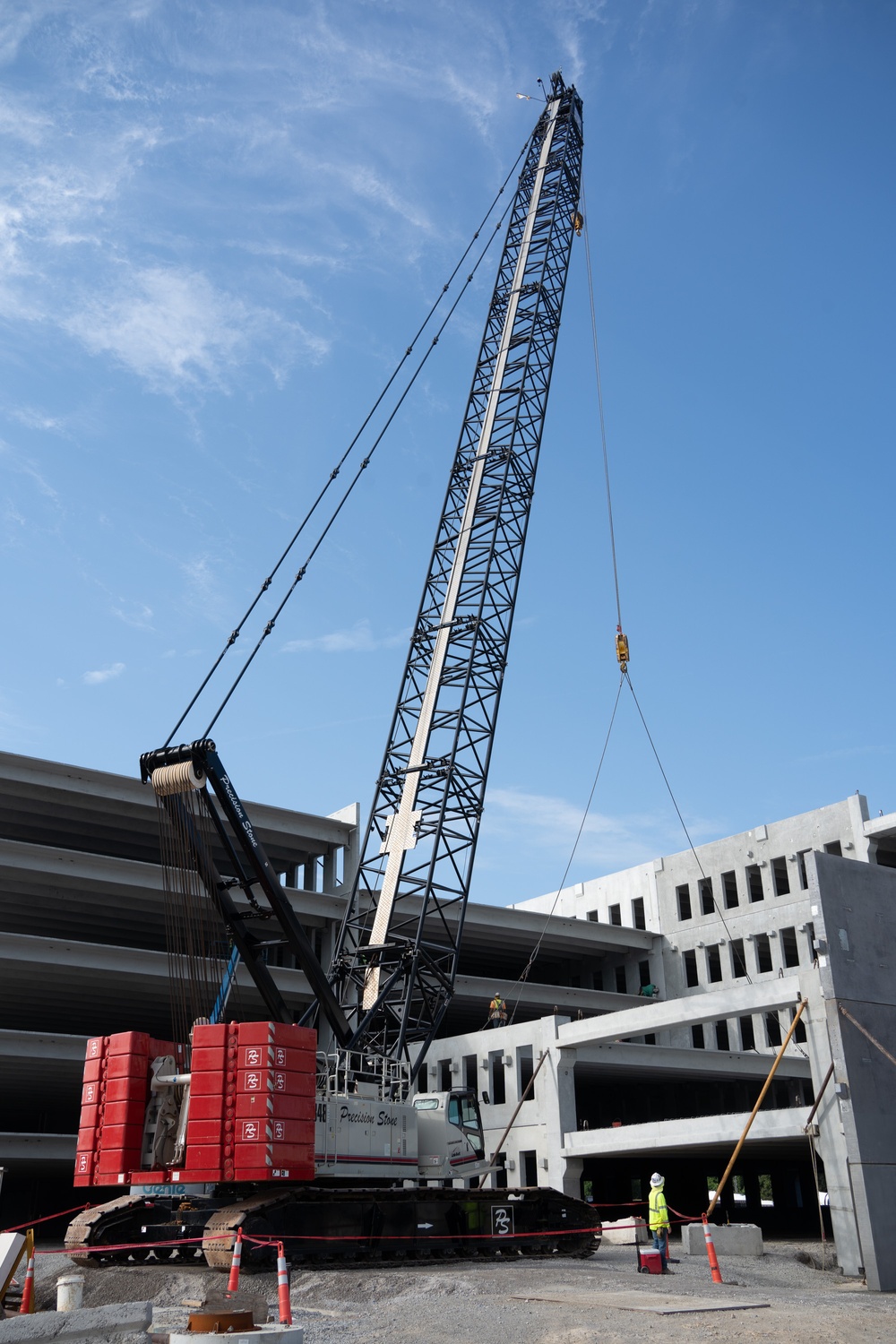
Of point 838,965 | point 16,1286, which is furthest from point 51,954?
point 838,965

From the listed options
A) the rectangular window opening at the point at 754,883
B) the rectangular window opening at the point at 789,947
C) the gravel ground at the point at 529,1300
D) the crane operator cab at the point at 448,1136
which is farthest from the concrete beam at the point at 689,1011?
the rectangular window opening at the point at 754,883

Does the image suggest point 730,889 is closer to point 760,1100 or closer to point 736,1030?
point 736,1030

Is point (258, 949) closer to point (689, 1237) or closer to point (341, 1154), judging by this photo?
point (341, 1154)

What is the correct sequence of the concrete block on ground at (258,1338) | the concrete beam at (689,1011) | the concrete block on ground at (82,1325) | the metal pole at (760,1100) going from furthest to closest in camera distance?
the concrete beam at (689,1011) < the metal pole at (760,1100) < the concrete block on ground at (82,1325) < the concrete block on ground at (258,1338)

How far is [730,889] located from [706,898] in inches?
60.8

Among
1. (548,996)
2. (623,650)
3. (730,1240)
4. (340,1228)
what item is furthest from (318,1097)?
(548,996)

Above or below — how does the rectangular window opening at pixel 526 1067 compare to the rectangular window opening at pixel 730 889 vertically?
below

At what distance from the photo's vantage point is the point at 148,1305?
11625 millimetres

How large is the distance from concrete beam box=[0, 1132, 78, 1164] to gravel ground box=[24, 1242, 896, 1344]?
1900cm

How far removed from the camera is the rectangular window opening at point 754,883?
5162 centimetres

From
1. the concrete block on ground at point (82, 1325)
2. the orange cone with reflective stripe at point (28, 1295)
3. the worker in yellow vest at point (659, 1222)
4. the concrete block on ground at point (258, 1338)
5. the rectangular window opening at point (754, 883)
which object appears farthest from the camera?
the rectangular window opening at point (754, 883)

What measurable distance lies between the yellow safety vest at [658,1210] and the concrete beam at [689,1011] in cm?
521

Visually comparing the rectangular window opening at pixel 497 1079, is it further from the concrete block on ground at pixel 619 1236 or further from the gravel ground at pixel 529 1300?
the gravel ground at pixel 529 1300

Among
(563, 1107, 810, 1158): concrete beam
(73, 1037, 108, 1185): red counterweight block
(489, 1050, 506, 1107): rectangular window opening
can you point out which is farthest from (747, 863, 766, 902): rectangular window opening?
(73, 1037, 108, 1185): red counterweight block
